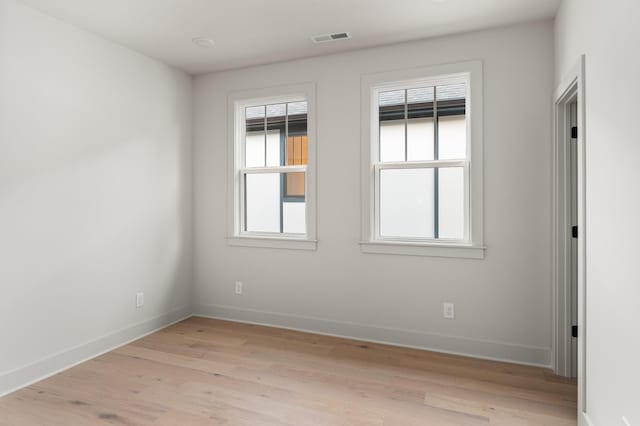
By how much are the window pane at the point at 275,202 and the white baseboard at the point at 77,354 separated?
1321 millimetres

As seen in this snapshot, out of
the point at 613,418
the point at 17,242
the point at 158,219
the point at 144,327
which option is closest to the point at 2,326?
the point at 17,242

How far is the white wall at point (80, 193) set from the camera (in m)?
2.61

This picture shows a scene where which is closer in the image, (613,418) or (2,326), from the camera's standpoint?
(613,418)

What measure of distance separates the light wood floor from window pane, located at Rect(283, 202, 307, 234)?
45.0 inches

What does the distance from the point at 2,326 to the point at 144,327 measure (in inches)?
50.2

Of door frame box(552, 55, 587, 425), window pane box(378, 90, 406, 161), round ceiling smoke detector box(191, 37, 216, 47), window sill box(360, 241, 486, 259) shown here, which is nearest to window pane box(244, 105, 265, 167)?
round ceiling smoke detector box(191, 37, 216, 47)

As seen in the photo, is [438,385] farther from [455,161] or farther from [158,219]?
[158,219]

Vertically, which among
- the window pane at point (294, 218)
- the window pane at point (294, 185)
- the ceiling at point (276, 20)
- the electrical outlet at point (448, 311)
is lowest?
the electrical outlet at point (448, 311)

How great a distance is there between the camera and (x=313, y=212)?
3748 millimetres

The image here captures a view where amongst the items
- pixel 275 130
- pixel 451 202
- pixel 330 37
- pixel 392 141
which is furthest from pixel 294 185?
pixel 451 202

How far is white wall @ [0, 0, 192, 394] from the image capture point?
261 cm

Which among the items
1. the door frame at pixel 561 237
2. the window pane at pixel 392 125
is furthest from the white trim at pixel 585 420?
the window pane at pixel 392 125

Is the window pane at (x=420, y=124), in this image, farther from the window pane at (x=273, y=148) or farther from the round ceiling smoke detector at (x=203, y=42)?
the round ceiling smoke detector at (x=203, y=42)

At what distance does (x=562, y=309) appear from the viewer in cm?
278
